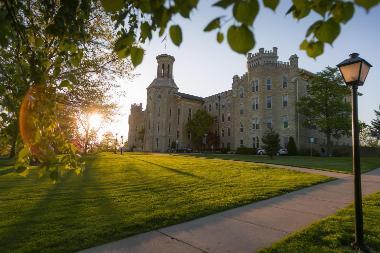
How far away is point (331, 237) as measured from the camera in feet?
18.6

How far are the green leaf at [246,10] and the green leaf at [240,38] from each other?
0.05 m

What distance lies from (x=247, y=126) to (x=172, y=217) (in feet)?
163

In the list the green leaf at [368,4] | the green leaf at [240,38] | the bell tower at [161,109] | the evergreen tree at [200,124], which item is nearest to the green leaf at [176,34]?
the green leaf at [240,38]

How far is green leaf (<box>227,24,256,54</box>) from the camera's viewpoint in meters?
1.56

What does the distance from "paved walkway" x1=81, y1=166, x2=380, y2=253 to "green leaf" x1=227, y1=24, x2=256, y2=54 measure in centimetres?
418

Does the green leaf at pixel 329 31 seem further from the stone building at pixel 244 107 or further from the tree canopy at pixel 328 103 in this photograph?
the stone building at pixel 244 107

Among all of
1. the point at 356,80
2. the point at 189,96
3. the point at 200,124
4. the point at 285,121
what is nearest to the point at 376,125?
the point at 285,121

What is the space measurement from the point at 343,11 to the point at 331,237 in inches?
205

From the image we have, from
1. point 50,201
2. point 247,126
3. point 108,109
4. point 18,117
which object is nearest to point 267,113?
point 247,126

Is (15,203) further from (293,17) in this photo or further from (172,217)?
(293,17)

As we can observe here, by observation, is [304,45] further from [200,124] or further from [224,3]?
[200,124]

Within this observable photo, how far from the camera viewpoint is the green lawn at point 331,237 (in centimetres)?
509

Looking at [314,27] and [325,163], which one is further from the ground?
[314,27]

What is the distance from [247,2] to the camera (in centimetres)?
152
